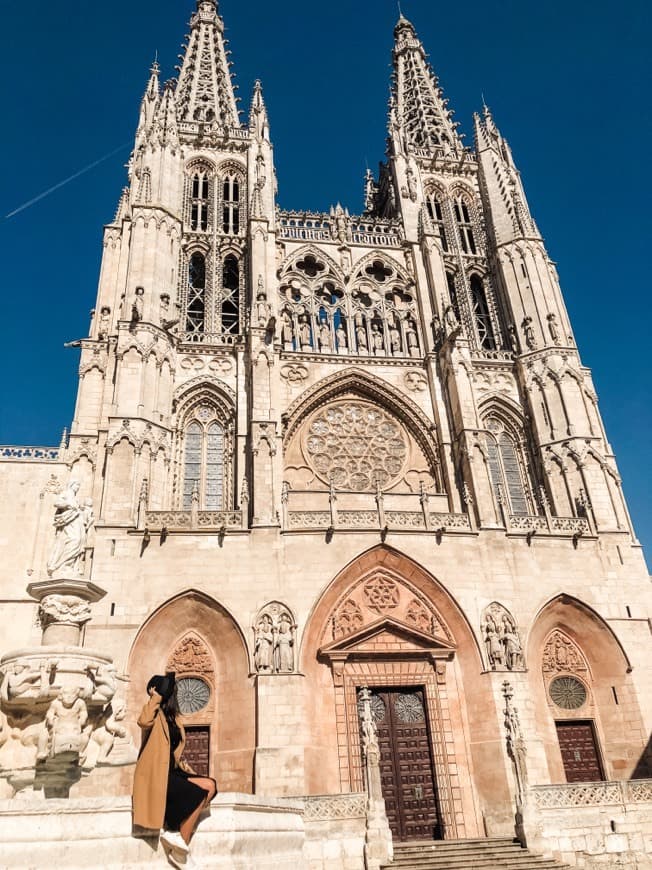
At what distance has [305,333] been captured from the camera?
829 inches

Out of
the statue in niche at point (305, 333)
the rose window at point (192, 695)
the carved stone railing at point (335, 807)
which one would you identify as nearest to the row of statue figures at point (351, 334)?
the statue in niche at point (305, 333)

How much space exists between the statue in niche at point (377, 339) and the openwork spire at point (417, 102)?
9.17 metres

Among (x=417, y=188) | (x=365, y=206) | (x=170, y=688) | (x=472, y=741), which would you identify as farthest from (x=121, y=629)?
(x=365, y=206)

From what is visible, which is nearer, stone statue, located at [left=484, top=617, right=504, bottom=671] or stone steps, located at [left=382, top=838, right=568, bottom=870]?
stone steps, located at [left=382, top=838, right=568, bottom=870]

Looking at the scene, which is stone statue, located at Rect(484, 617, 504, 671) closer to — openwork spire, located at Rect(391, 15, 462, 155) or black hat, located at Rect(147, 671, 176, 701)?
black hat, located at Rect(147, 671, 176, 701)

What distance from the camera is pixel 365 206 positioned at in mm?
37781

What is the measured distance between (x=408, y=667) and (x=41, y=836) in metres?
11.8

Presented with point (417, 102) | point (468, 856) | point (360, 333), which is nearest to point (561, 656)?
point (468, 856)

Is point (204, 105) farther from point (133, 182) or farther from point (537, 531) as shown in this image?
point (537, 531)

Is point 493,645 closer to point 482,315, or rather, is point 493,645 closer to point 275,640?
point 275,640

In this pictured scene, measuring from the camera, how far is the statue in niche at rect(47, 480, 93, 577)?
786 centimetres

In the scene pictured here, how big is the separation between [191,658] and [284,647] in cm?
217

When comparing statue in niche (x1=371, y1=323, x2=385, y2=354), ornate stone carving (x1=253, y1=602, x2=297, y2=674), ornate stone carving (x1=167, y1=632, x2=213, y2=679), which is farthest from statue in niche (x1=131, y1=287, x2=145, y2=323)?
ornate stone carving (x1=253, y1=602, x2=297, y2=674)

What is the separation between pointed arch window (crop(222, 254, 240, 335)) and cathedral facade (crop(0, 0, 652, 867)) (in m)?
0.12
